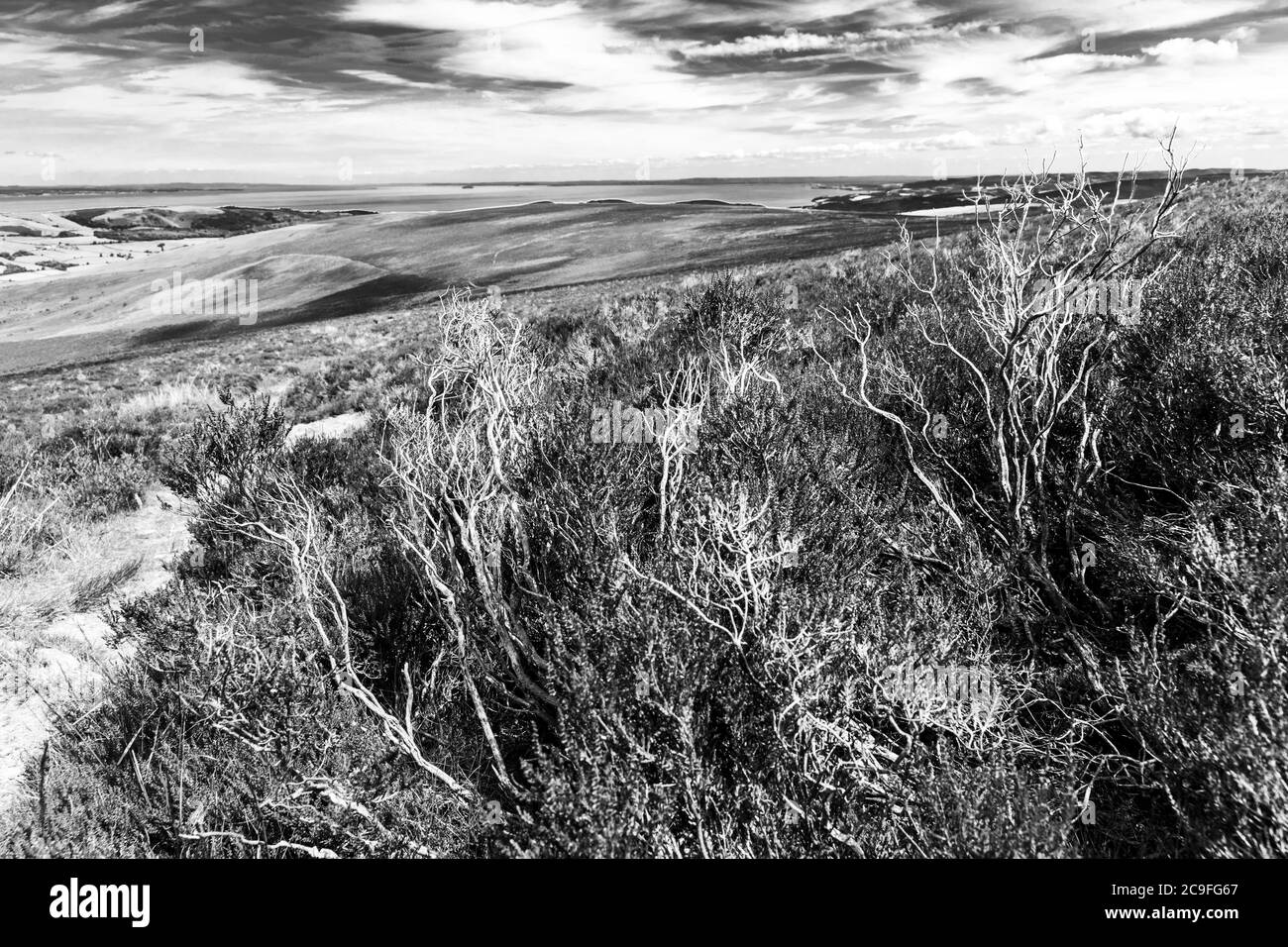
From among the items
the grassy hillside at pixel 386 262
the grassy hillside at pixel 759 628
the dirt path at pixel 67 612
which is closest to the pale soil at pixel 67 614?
the dirt path at pixel 67 612

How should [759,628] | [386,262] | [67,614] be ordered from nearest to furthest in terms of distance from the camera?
[759,628]
[67,614]
[386,262]

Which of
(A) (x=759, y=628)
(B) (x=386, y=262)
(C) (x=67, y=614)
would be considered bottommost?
(C) (x=67, y=614)

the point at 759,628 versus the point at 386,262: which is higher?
the point at 386,262

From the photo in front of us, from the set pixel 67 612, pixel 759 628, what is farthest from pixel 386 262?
pixel 759 628

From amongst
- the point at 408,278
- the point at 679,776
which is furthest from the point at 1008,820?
the point at 408,278

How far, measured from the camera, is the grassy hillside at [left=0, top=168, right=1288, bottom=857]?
2.76 m

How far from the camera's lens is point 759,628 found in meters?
3.10

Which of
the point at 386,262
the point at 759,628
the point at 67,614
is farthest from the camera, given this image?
the point at 386,262

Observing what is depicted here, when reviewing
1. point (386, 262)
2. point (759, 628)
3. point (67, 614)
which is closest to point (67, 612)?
point (67, 614)

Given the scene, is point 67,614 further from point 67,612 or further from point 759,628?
point 759,628

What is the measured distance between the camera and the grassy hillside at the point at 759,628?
9.04 ft

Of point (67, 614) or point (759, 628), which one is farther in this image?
point (67, 614)

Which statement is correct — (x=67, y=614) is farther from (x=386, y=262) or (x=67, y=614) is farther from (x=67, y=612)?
(x=386, y=262)

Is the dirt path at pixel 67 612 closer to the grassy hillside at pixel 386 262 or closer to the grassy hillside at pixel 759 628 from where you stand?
the grassy hillside at pixel 759 628
